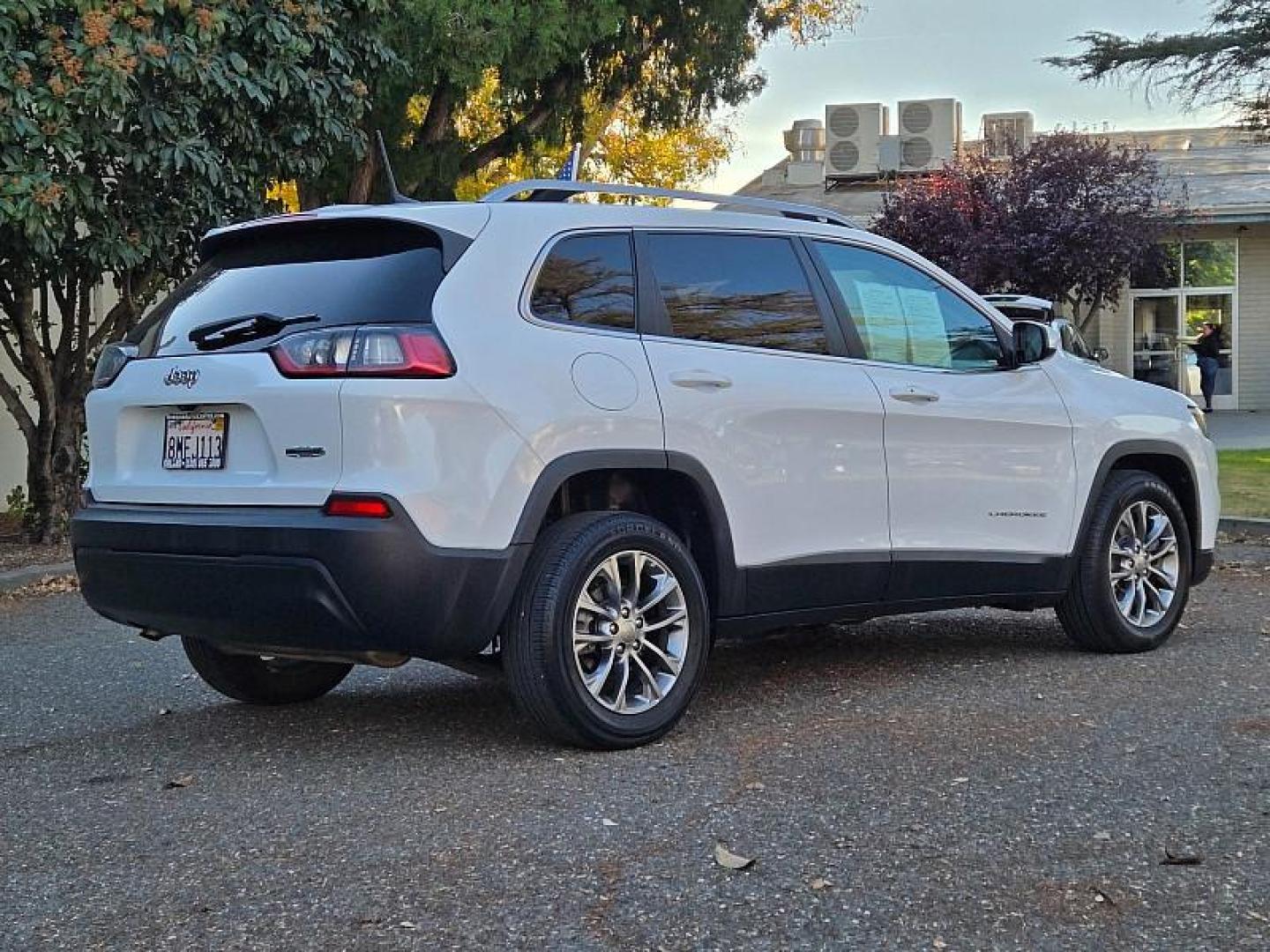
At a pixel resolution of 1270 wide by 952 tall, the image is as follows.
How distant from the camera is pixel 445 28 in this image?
13195 millimetres

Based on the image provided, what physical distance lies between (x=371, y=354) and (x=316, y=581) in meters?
0.68

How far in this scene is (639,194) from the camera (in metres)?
5.71

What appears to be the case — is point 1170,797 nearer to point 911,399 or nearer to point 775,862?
point 775,862

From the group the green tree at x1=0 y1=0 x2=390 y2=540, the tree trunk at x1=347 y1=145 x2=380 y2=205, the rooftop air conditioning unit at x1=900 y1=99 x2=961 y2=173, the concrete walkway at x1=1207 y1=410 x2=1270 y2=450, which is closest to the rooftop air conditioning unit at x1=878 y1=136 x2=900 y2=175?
the rooftop air conditioning unit at x1=900 y1=99 x2=961 y2=173

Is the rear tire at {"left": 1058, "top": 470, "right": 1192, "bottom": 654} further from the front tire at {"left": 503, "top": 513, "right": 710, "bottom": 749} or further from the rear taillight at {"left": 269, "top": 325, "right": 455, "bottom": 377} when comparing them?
the rear taillight at {"left": 269, "top": 325, "right": 455, "bottom": 377}

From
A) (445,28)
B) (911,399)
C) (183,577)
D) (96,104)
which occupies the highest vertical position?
(445,28)

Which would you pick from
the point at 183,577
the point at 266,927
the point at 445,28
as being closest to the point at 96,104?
the point at 445,28

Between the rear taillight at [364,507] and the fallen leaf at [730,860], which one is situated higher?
the rear taillight at [364,507]

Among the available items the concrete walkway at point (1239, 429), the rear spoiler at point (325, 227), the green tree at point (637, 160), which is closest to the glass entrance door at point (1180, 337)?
the concrete walkway at point (1239, 429)

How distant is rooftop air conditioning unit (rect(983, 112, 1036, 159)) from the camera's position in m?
24.7

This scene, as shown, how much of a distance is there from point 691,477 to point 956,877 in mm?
1852

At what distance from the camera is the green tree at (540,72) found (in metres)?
13.4

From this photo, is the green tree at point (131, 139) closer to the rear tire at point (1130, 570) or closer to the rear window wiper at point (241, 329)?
the rear window wiper at point (241, 329)

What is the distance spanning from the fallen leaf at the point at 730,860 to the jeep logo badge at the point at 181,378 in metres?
2.22
